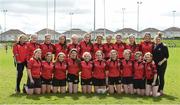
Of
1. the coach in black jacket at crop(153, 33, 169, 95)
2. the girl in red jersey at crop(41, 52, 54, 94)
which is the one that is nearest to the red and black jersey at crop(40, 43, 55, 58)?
the girl in red jersey at crop(41, 52, 54, 94)

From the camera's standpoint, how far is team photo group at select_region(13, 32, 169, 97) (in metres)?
13.6

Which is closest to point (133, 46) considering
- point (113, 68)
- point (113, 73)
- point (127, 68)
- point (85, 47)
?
point (127, 68)

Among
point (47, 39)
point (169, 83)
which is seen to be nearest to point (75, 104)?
point (47, 39)

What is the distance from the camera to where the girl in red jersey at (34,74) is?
1348 centimetres

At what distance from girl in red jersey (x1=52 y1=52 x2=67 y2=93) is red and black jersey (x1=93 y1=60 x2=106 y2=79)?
980 mm

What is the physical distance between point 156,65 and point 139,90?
98cm

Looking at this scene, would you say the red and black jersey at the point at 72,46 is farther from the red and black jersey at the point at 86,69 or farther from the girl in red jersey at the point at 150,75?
the girl in red jersey at the point at 150,75

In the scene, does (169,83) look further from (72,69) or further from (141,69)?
(72,69)

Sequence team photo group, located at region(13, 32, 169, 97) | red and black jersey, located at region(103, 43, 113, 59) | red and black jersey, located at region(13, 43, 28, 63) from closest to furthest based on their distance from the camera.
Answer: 1. team photo group, located at region(13, 32, 169, 97)
2. red and black jersey, located at region(13, 43, 28, 63)
3. red and black jersey, located at region(103, 43, 113, 59)

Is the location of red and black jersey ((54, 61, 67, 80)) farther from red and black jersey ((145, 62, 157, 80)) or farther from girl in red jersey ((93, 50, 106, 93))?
red and black jersey ((145, 62, 157, 80))

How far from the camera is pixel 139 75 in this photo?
13.7 metres

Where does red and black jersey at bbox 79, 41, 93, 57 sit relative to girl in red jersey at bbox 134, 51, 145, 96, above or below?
above

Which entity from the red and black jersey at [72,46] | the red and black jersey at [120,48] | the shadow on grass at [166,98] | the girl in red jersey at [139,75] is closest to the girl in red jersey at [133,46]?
the red and black jersey at [120,48]

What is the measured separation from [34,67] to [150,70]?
3703 mm
